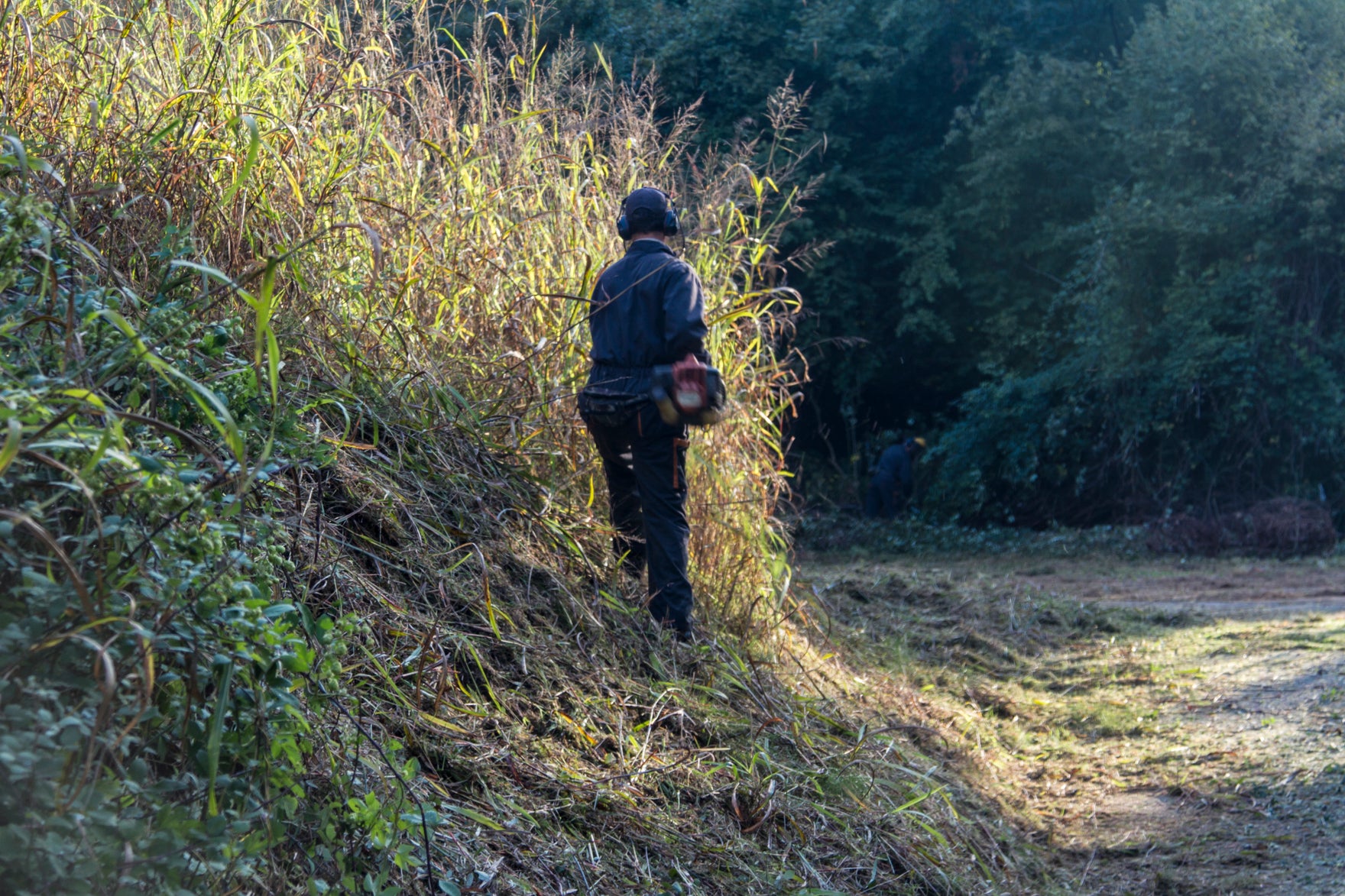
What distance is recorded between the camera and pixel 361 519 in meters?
3.34

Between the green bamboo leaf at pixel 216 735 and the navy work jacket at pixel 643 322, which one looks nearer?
the green bamboo leaf at pixel 216 735

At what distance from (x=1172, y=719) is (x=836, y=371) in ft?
44.5

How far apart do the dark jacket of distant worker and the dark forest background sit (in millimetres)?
6616

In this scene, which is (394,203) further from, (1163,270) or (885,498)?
(885,498)

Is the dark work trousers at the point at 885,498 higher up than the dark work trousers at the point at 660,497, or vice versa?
the dark work trousers at the point at 660,497

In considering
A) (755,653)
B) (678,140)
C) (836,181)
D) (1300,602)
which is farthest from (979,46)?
(755,653)

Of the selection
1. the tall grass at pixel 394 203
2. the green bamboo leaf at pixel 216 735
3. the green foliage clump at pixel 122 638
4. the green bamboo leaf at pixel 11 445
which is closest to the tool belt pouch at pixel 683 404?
the tall grass at pixel 394 203

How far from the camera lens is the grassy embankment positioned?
1766 mm

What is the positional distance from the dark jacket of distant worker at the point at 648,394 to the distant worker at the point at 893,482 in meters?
12.8

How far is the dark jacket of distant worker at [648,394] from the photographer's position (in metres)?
4.18

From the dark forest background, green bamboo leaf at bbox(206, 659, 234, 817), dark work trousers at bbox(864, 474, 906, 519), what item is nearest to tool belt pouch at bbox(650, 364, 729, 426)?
green bamboo leaf at bbox(206, 659, 234, 817)

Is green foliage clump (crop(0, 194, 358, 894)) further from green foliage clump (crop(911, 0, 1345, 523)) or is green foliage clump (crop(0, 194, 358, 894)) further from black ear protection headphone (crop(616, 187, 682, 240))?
green foliage clump (crop(911, 0, 1345, 523))

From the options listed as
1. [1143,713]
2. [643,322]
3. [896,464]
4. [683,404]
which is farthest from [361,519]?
[896,464]

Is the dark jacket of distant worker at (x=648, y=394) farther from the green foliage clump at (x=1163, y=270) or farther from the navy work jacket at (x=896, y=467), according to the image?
the navy work jacket at (x=896, y=467)
